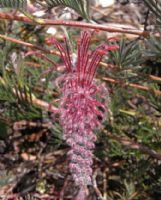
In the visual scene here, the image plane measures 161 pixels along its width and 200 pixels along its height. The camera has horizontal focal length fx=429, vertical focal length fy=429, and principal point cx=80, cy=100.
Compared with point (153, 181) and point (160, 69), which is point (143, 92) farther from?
point (160, 69)

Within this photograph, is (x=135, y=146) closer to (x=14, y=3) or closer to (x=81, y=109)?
(x=81, y=109)

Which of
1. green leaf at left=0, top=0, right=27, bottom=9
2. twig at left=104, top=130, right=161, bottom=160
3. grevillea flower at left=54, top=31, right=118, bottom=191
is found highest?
green leaf at left=0, top=0, right=27, bottom=9

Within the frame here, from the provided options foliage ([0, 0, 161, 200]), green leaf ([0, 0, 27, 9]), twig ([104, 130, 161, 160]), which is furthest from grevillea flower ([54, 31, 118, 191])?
twig ([104, 130, 161, 160])

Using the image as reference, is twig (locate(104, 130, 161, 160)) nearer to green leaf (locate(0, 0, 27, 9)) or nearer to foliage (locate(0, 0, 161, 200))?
foliage (locate(0, 0, 161, 200))

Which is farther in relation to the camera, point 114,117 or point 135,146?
point 114,117

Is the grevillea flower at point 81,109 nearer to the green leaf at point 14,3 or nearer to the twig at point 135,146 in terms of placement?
the green leaf at point 14,3

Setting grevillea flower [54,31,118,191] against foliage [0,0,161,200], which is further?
foliage [0,0,161,200]

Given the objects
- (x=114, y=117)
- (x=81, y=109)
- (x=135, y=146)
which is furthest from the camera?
(x=114, y=117)

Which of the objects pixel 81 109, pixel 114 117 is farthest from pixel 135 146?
pixel 81 109
